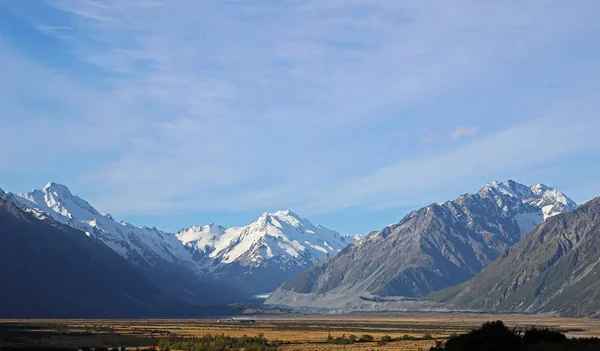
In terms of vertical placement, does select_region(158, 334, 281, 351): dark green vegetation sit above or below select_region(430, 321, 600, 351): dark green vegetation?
below

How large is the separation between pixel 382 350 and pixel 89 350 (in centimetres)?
4425

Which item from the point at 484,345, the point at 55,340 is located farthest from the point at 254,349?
the point at 484,345

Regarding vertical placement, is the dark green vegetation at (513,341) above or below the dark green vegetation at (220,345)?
above

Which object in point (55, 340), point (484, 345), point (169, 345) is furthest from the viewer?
point (55, 340)

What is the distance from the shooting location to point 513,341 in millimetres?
53094

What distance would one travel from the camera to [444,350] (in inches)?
2271

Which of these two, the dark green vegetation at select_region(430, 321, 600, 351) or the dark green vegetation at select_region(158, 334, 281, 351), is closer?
the dark green vegetation at select_region(430, 321, 600, 351)

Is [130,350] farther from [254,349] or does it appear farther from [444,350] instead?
[444,350]

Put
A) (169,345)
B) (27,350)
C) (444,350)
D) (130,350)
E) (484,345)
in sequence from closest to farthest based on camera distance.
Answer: (484,345)
(444,350)
(27,350)
(130,350)
(169,345)

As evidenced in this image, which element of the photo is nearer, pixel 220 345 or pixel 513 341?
pixel 513 341

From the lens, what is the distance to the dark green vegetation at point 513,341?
2032 inches

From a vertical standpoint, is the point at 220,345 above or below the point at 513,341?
below

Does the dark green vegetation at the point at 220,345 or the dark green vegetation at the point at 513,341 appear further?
the dark green vegetation at the point at 220,345

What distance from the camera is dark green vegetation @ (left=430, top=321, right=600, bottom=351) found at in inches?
2032
